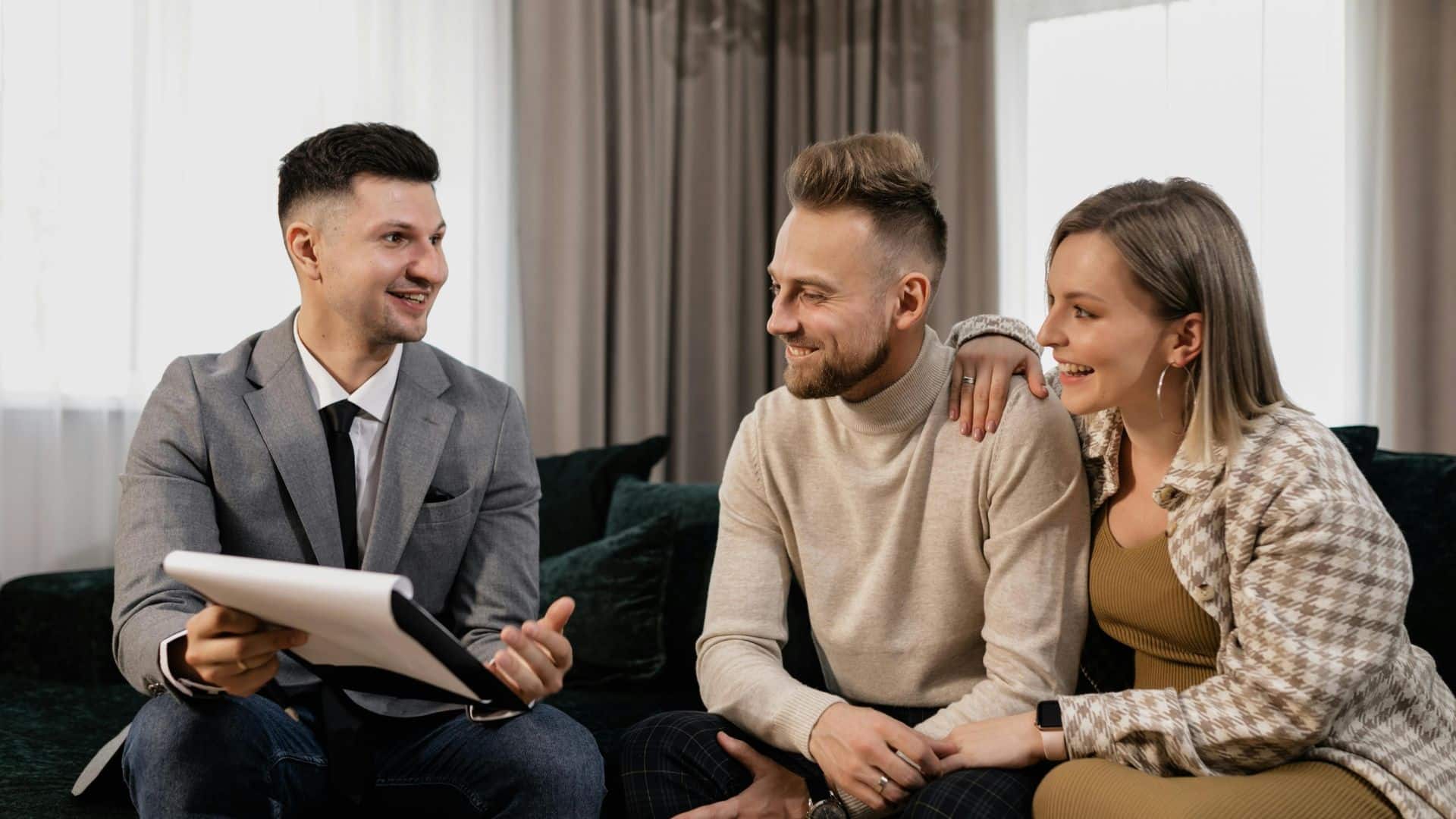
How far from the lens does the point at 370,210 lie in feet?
5.84

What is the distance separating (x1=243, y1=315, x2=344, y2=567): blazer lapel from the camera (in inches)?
66.9

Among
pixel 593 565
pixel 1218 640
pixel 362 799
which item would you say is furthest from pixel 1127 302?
pixel 593 565

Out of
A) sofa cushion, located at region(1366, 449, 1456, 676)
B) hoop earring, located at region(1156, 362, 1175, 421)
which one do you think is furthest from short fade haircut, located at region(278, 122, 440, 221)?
sofa cushion, located at region(1366, 449, 1456, 676)

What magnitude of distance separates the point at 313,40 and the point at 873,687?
7.54ft

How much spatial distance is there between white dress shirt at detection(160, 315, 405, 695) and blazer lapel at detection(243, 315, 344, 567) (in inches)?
1.0

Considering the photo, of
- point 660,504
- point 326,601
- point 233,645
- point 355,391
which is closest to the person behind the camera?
point 326,601

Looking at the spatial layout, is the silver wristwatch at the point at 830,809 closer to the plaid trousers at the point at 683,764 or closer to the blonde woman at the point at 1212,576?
the plaid trousers at the point at 683,764

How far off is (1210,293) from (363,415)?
113 cm

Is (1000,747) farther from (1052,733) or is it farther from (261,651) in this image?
(261,651)

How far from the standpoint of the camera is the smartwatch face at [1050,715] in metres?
1.51

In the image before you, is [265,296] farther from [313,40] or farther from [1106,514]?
[1106,514]

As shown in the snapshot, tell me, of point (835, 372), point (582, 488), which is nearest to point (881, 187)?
point (835, 372)

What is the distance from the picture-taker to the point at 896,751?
5.02 ft

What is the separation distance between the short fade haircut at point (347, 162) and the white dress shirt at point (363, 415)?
21cm
